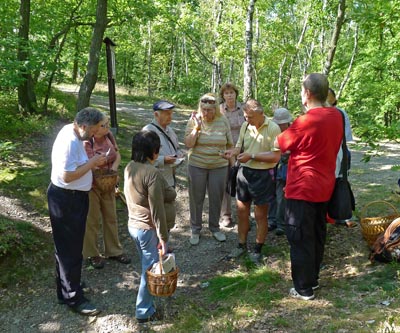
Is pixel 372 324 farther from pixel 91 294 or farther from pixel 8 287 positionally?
pixel 8 287

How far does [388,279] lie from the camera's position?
12.1 ft

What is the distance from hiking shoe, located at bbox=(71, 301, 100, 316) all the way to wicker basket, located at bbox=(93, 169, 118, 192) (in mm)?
1295

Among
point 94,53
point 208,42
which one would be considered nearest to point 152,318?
point 94,53

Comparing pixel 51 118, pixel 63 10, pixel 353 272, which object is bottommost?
pixel 353 272

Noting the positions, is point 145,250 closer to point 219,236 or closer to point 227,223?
point 219,236

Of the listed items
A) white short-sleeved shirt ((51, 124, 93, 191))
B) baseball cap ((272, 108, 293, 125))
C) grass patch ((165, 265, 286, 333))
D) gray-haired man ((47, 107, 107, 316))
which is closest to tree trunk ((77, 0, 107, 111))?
baseball cap ((272, 108, 293, 125))

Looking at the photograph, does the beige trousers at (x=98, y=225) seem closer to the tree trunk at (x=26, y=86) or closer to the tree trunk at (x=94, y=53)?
the tree trunk at (x=94, y=53)

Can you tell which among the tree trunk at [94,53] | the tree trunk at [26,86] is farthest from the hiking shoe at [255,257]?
the tree trunk at [26,86]

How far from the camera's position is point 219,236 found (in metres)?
5.33

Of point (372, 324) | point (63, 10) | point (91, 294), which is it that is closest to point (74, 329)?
point (91, 294)

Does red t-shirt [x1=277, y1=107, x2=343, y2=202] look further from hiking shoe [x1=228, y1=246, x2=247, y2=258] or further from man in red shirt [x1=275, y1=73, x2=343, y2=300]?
hiking shoe [x1=228, y1=246, x2=247, y2=258]

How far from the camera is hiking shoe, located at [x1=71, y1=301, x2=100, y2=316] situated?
3.77 metres

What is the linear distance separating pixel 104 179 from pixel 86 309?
141cm

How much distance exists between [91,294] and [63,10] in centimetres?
973
